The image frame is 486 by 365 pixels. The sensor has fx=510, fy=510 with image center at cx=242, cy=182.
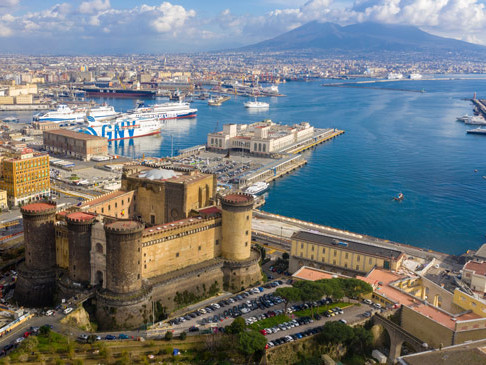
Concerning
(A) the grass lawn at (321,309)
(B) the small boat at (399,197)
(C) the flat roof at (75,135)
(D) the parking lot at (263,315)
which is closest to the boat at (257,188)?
(B) the small boat at (399,197)

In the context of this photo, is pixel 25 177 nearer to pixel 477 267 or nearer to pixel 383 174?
pixel 477 267

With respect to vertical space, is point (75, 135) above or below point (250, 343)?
above

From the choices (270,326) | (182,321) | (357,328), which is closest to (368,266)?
(357,328)

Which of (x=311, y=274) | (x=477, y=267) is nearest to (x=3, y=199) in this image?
(x=311, y=274)

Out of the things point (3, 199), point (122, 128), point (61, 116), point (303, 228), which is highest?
point (61, 116)

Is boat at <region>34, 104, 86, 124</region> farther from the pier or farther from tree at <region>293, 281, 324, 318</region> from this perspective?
the pier
